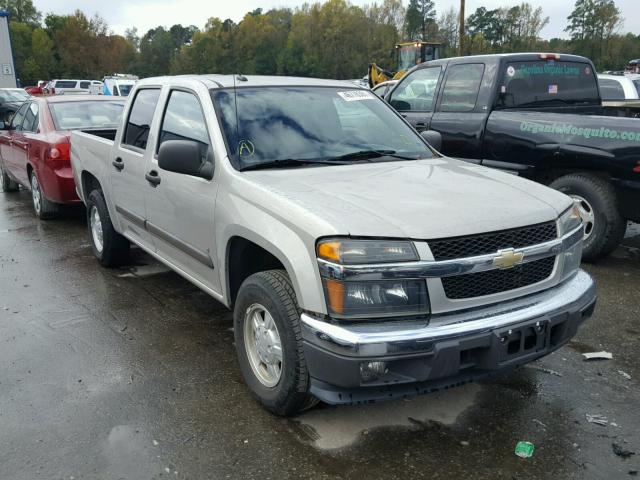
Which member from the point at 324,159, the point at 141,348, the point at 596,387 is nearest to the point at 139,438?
the point at 141,348

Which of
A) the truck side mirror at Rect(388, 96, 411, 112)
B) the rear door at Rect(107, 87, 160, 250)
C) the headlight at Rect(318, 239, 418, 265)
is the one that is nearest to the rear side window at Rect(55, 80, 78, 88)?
the truck side mirror at Rect(388, 96, 411, 112)

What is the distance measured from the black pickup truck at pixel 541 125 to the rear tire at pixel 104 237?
3608 millimetres

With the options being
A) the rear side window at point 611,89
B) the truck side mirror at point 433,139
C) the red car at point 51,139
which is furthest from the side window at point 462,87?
the rear side window at point 611,89

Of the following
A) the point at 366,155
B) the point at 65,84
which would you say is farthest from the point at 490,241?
the point at 65,84

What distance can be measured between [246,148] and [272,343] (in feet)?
4.07

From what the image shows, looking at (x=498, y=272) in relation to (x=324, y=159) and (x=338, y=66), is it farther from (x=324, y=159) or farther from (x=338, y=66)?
(x=338, y=66)

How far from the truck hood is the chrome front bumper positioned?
0.39 meters

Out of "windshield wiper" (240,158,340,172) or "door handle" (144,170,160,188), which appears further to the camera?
"door handle" (144,170,160,188)

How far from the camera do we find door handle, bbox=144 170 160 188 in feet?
14.1

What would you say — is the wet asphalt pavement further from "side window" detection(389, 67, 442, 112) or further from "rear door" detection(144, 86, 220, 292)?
"side window" detection(389, 67, 442, 112)

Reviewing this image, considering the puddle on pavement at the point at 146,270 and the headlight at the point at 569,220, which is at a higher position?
the headlight at the point at 569,220

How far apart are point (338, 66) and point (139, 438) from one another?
305 ft

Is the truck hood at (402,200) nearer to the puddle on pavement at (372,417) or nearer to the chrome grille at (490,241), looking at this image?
the chrome grille at (490,241)

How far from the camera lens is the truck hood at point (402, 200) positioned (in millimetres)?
2766
